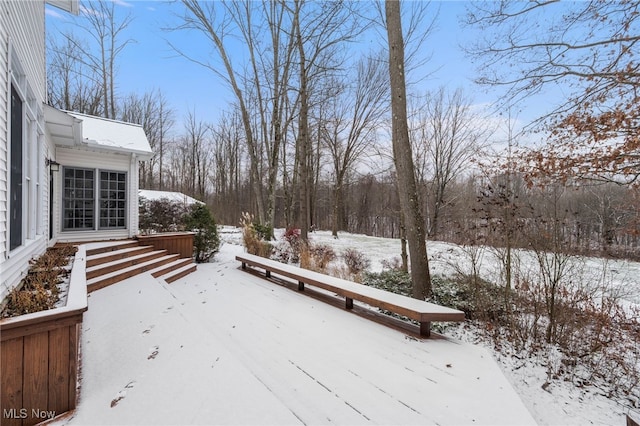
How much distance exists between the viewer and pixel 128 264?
561 cm

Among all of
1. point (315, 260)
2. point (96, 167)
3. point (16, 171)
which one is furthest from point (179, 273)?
point (96, 167)

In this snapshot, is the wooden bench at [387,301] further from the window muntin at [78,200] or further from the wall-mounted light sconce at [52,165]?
the window muntin at [78,200]

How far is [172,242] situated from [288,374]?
5.86m

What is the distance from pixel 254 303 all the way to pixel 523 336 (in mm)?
3799

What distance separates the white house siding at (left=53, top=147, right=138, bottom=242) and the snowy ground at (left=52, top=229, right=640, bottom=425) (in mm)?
3659

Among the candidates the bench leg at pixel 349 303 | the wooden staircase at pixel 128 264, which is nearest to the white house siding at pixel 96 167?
the wooden staircase at pixel 128 264

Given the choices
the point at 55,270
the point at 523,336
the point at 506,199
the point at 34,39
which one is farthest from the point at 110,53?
the point at 523,336

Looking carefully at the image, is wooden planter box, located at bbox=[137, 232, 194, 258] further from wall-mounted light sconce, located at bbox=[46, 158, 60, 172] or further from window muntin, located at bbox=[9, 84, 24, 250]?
window muntin, located at bbox=[9, 84, 24, 250]

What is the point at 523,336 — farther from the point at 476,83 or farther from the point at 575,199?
the point at 476,83

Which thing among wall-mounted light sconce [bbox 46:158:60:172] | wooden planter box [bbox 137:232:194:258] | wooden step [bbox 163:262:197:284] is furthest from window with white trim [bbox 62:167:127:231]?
wooden step [bbox 163:262:197:284]

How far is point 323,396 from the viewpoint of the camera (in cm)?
212

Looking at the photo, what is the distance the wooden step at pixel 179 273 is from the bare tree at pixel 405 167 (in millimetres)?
4484

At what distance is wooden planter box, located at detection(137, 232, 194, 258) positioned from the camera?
7.06m

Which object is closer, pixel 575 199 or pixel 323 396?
pixel 323 396
